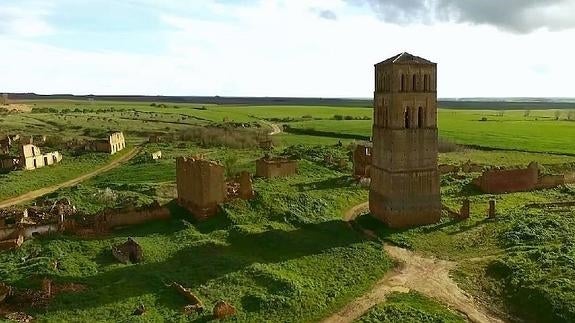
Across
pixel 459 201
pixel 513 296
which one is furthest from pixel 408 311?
pixel 459 201

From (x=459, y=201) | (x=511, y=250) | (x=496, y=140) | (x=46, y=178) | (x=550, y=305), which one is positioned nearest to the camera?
(x=550, y=305)

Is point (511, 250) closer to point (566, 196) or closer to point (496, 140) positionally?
point (566, 196)

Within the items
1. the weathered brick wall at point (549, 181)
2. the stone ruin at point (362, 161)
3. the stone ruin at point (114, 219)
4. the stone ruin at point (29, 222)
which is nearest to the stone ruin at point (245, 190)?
the stone ruin at point (114, 219)

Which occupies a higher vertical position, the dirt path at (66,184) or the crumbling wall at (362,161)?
the crumbling wall at (362,161)

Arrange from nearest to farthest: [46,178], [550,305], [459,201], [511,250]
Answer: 1. [550,305]
2. [511,250]
3. [459,201]
4. [46,178]

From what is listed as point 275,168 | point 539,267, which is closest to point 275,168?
point 275,168

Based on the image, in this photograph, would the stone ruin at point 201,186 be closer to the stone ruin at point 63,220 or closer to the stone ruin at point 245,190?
the stone ruin at point 245,190
